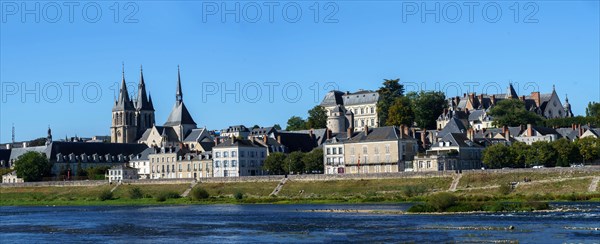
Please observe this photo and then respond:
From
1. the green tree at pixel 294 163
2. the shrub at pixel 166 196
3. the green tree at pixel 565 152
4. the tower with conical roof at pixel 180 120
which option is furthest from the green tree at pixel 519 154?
the tower with conical roof at pixel 180 120

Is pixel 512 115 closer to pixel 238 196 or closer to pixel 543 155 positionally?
pixel 543 155

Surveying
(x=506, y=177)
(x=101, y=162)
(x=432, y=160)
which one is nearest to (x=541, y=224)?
(x=506, y=177)

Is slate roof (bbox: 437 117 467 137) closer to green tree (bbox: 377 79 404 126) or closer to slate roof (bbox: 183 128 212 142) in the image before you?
green tree (bbox: 377 79 404 126)

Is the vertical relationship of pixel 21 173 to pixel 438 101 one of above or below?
below

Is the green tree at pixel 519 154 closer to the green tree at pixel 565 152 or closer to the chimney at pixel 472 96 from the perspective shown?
the green tree at pixel 565 152

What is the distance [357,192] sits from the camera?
104 meters

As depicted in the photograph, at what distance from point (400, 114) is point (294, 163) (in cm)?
2870

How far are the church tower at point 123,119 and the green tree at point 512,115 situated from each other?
230 ft

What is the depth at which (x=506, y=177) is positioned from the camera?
3807 inches

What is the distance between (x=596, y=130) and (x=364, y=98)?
5570 cm

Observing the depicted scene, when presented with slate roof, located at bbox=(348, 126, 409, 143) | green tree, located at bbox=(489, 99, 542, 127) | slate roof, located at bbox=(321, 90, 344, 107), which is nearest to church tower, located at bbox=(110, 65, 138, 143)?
slate roof, located at bbox=(321, 90, 344, 107)

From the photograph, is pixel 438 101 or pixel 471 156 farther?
pixel 438 101

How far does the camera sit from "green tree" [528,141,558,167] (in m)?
110

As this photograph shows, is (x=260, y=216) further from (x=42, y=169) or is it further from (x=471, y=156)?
(x=42, y=169)
